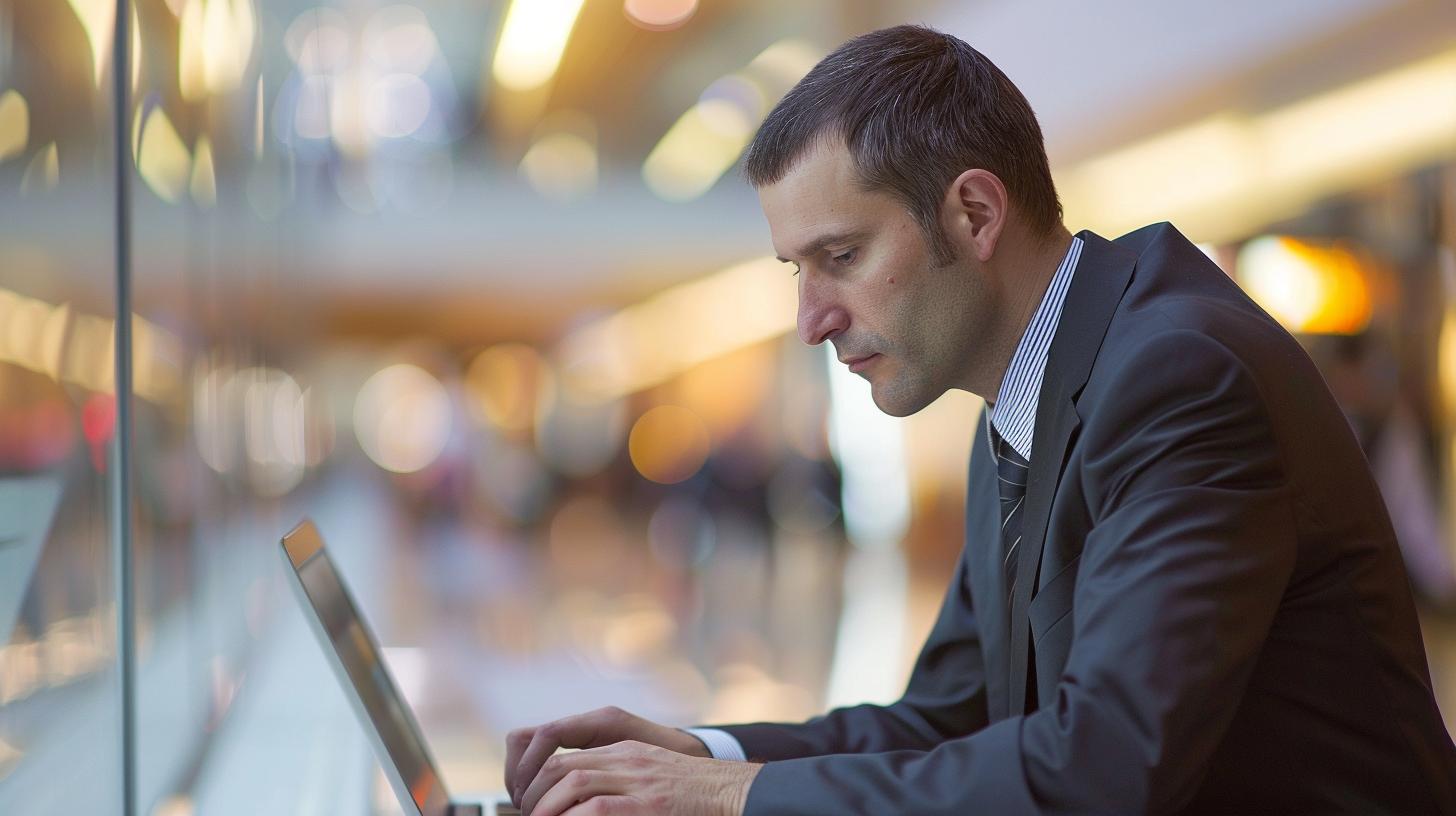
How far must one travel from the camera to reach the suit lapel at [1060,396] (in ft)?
4.13

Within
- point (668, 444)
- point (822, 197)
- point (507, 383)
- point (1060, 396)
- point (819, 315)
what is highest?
point (507, 383)

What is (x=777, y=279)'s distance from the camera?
1414 cm

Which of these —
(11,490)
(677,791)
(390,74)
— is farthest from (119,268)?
(390,74)

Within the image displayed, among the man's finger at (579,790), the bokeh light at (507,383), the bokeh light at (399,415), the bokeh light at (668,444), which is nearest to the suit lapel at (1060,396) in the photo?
the man's finger at (579,790)

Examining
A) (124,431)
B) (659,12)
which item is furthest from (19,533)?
(659,12)

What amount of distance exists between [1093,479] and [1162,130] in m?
8.87

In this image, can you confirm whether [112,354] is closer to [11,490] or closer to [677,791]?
[11,490]

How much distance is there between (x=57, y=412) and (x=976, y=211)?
104 cm

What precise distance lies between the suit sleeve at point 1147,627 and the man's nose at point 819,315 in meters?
0.31

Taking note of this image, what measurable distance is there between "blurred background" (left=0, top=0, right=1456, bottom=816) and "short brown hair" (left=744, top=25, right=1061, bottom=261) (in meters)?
0.75

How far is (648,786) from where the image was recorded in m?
1.12

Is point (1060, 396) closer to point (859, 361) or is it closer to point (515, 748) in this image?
point (859, 361)

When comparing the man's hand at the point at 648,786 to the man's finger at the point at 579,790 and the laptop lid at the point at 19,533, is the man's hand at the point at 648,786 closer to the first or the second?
the man's finger at the point at 579,790

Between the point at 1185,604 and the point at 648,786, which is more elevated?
the point at 1185,604
